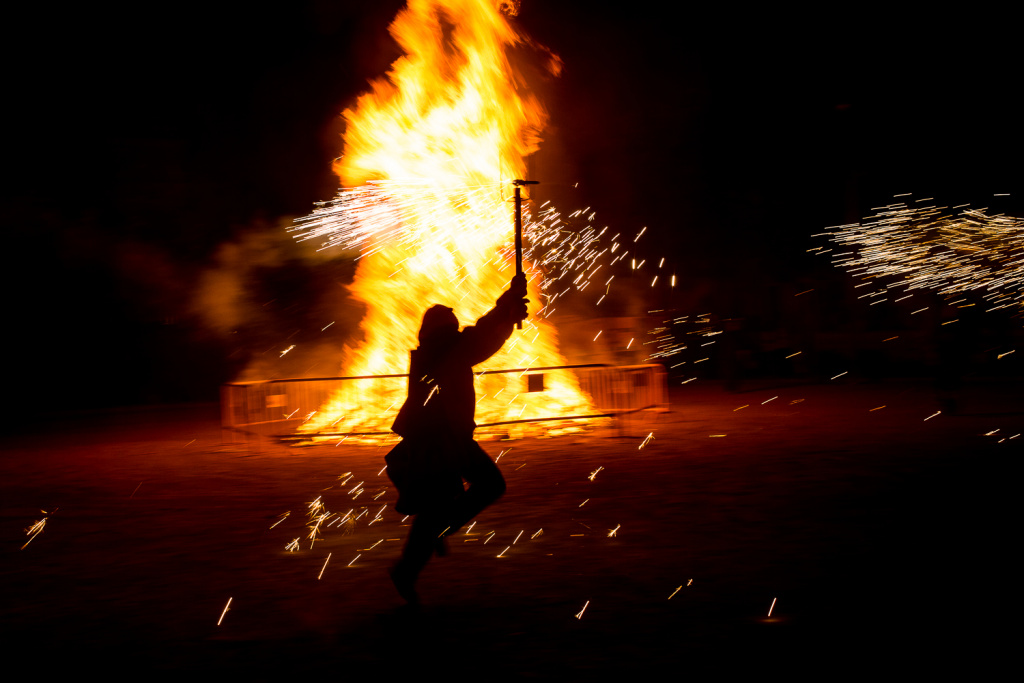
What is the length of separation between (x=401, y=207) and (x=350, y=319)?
8.23 meters

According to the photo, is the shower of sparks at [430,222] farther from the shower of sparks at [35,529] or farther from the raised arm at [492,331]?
the raised arm at [492,331]

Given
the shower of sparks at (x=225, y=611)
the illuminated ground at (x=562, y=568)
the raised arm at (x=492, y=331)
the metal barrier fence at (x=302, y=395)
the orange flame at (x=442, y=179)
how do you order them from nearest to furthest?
1. the illuminated ground at (x=562, y=568)
2. the shower of sparks at (x=225, y=611)
3. the raised arm at (x=492, y=331)
4. the metal barrier fence at (x=302, y=395)
5. the orange flame at (x=442, y=179)

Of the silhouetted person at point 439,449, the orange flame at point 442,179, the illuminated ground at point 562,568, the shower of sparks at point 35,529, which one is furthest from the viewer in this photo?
the orange flame at point 442,179

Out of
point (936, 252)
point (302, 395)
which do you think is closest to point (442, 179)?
point (302, 395)

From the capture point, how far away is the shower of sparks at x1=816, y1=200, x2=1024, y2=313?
26.8 metres

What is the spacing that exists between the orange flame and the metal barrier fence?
33 cm

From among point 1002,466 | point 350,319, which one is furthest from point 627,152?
point 1002,466

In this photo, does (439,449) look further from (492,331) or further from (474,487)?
(492,331)

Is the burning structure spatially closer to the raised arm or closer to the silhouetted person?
the raised arm

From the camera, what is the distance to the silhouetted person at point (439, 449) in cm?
570

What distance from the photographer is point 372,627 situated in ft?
17.8

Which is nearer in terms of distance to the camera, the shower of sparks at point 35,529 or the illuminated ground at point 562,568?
the illuminated ground at point 562,568

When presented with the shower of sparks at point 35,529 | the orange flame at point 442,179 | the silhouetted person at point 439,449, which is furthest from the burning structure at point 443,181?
the silhouetted person at point 439,449

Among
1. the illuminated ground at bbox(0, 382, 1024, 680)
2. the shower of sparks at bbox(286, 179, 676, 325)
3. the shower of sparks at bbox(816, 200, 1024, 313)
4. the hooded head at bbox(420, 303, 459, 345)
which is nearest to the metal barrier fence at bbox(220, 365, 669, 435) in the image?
the illuminated ground at bbox(0, 382, 1024, 680)
